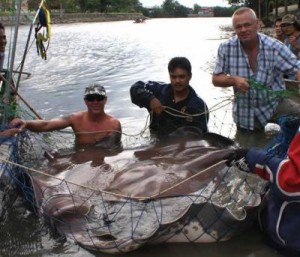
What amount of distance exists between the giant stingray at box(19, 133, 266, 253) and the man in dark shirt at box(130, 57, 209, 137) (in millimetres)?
1067

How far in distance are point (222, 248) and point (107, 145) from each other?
2.33m

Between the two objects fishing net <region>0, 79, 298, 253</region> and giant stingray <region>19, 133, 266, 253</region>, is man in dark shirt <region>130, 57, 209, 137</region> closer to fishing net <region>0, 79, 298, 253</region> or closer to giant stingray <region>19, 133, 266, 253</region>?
fishing net <region>0, 79, 298, 253</region>

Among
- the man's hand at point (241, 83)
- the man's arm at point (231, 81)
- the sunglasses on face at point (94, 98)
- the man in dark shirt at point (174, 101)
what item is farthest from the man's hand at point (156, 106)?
the man's hand at point (241, 83)

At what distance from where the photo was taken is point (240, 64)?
17.5ft

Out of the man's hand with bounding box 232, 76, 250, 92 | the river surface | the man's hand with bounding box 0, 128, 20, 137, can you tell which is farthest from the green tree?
the man's hand with bounding box 0, 128, 20, 137

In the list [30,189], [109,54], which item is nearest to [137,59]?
[109,54]

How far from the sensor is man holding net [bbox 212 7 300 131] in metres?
4.98

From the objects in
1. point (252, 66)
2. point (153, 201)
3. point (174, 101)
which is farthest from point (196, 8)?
point (153, 201)

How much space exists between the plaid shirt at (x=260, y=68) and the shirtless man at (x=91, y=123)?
1506 millimetres

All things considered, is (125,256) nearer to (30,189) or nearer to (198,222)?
(198,222)

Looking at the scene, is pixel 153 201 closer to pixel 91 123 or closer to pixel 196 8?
pixel 91 123

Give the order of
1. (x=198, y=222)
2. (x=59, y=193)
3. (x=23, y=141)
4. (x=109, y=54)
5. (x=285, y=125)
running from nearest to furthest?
(x=198, y=222), (x=285, y=125), (x=59, y=193), (x=23, y=141), (x=109, y=54)

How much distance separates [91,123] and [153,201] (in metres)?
2.34

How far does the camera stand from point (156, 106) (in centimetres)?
534
